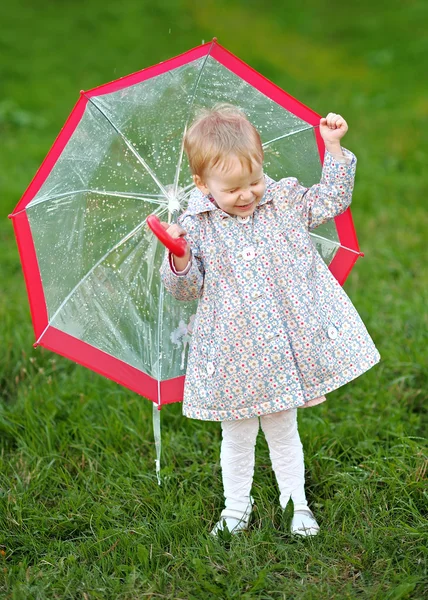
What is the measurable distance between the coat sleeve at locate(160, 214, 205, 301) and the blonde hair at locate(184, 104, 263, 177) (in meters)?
0.19

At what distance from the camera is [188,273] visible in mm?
2676

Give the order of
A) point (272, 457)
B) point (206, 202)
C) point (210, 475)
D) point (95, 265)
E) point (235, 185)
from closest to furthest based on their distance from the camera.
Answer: point (235, 185), point (206, 202), point (95, 265), point (272, 457), point (210, 475)

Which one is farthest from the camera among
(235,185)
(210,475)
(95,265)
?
(210,475)

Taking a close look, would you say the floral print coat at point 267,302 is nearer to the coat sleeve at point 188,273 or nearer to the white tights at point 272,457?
the coat sleeve at point 188,273

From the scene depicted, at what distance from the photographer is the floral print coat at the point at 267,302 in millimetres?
2713

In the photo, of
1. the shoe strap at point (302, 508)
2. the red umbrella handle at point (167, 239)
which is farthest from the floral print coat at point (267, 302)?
the shoe strap at point (302, 508)

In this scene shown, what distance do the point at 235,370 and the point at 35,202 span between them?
93cm

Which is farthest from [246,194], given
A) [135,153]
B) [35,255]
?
[35,255]

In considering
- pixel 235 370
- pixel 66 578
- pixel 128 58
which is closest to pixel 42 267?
pixel 235 370

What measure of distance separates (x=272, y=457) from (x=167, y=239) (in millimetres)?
1075

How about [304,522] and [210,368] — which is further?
[304,522]

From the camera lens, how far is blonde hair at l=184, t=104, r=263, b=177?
2576 millimetres

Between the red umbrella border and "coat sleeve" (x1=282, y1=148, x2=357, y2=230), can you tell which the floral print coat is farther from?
the red umbrella border

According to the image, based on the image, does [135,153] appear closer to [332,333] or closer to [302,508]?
[332,333]
